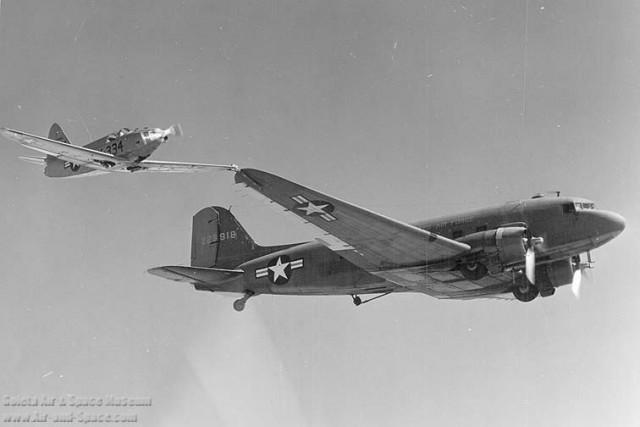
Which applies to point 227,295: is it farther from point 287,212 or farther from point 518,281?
point 518,281

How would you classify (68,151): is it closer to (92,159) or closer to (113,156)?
(92,159)

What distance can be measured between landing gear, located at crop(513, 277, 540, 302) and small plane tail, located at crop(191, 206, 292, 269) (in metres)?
5.05

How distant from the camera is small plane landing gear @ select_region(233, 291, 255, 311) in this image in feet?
43.5

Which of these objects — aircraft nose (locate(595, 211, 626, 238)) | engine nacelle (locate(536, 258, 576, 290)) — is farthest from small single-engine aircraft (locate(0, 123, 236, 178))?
aircraft nose (locate(595, 211, 626, 238))

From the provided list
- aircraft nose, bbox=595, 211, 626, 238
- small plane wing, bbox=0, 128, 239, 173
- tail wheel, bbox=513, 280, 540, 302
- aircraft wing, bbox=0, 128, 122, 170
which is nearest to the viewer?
aircraft nose, bbox=595, 211, 626, 238

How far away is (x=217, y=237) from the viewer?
15516 millimetres

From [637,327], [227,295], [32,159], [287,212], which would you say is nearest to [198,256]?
[227,295]

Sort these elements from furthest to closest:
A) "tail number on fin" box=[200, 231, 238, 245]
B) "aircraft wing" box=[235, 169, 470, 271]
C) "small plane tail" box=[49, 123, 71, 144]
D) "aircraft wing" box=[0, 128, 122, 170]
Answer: "tail number on fin" box=[200, 231, 238, 245], "small plane tail" box=[49, 123, 71, 144], "aircraft wing" box=[0, 128, 122, 170], "aircraft wing" box=[235, 169, 470, 271]

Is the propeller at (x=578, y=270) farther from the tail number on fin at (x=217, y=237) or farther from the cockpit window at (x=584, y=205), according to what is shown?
the tail number on fin at (x=217, y=237)

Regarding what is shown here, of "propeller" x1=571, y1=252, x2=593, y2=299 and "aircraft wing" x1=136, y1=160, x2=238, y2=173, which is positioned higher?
"aircraft wing" x1=136, y1=160, x2=238, y2=173

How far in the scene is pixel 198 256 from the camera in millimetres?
15438

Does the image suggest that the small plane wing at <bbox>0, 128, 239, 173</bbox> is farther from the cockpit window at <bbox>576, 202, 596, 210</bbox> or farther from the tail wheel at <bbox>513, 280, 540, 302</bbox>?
the cockpit window at <bbox>576, 202, 596, 210</bbox>

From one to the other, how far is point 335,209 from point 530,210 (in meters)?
3.41

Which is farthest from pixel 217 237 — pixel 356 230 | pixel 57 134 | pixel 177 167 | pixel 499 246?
pixel 499 246
